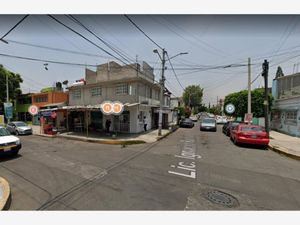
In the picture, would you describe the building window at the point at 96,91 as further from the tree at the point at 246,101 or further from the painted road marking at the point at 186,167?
the tree at the point at 246,101

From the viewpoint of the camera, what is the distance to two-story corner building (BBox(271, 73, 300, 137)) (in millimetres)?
15186

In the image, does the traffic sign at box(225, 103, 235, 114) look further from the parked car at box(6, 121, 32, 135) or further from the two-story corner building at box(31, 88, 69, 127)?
the parked car at box(6, 121, 32, 135)

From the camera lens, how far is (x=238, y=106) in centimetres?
2081

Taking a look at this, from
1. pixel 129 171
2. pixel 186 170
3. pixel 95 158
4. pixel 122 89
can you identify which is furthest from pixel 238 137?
pixel 122 89

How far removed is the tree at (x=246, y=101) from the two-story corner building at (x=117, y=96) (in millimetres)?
10675

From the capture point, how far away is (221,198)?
4.00m

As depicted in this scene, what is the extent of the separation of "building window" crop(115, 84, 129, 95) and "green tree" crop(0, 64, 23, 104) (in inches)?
873

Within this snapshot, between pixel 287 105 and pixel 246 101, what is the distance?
3.99m

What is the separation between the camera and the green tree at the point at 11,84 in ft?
84.2

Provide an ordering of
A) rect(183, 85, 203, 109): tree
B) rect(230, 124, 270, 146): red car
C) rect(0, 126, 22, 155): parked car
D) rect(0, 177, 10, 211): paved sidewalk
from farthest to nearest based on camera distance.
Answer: rect(183, 85, 203, 109): tree < rect(230, 124, 270, 146): red car < rect(0, 126, 22, 155): parked car < rect(0, 177, 10, 211): paved sidewalk

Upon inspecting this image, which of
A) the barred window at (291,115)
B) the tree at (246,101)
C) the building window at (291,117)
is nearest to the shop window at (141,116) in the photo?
the tree at (246,101)

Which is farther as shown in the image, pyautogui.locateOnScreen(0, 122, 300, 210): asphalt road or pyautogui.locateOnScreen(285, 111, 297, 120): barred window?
pyautogui.locateOnScreen(285, 111, 297, 120): barred window

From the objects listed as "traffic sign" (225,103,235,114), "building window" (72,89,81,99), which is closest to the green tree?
"building window" (72,89,81,99)

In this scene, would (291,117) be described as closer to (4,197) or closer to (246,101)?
(246,101)
